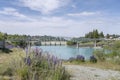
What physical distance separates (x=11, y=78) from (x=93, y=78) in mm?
2977

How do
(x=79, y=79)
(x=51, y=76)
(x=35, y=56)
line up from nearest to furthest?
(x=51, y=76)
(x=35, y=56)
(x=79, y=79)

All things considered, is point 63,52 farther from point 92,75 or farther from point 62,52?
point 92,75

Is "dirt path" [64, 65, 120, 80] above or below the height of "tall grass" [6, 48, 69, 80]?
below

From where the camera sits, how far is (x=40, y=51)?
25.5 ft

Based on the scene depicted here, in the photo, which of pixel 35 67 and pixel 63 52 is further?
pixel 63 52

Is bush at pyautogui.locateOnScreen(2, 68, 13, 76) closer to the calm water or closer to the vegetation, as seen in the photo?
the vegetation

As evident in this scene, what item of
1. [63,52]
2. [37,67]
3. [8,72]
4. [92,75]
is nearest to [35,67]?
[37,67]

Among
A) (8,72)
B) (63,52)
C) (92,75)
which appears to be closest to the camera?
(8,72)

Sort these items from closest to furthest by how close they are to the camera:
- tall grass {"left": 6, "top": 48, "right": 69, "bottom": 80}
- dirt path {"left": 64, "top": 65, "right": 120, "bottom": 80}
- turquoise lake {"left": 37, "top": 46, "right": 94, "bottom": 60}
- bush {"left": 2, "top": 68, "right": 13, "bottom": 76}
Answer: tall grass {"left": 6, "top": 48, "right": 69, "bottom": 80} → turquoise lake {"left": 37, "top": 46, "right": 94, "bottom": 60} → bush {"left": 2, "top": 68, "right": 13, "bottom": 76} → dirt path {"left": 64, "top": 65, "right": 120, "bottom": 80}

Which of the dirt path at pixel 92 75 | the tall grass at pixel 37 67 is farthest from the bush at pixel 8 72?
the dirt path at pixel 92 75

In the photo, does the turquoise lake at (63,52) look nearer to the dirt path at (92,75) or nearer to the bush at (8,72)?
the dirt path at (92,75)

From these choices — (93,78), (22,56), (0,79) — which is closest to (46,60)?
(22,56)

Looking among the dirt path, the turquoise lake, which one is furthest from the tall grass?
the dirt path

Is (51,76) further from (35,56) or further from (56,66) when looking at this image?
(35,56)
